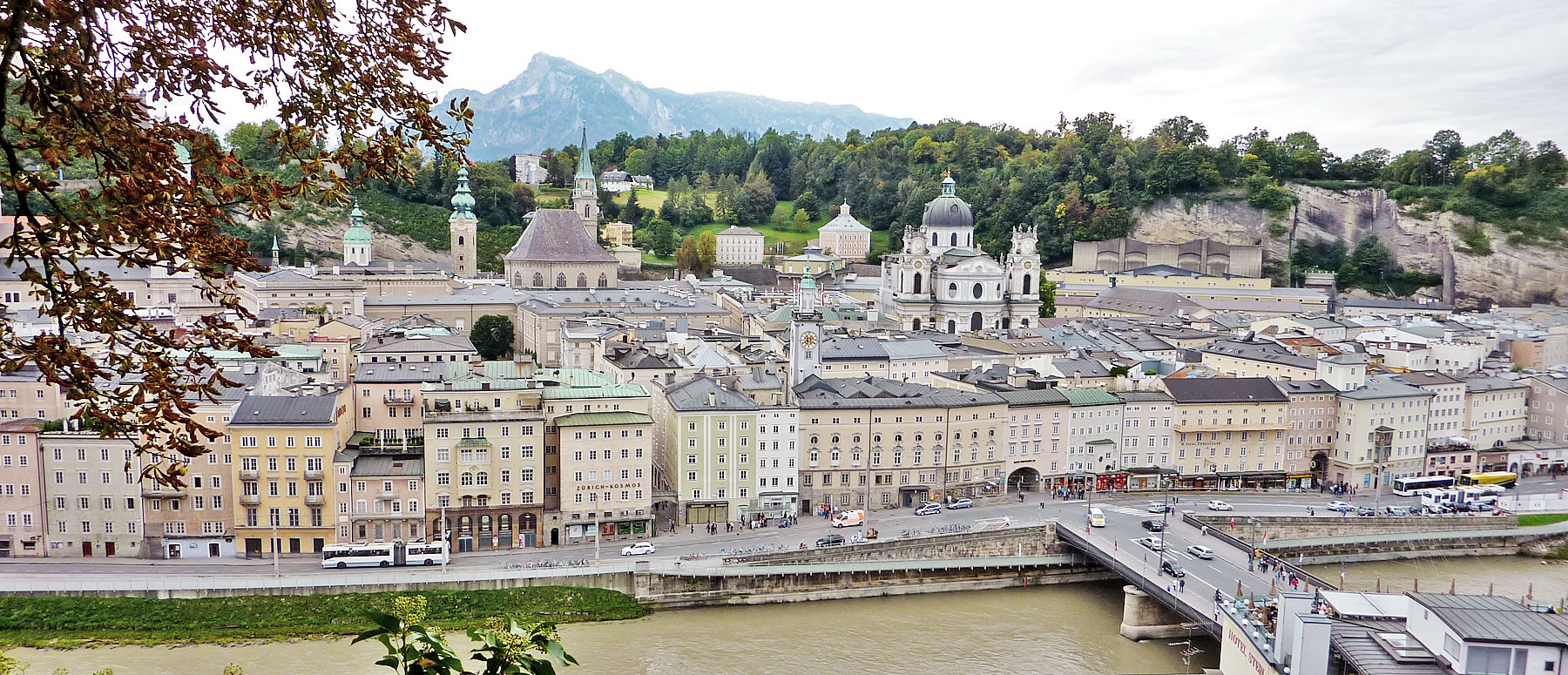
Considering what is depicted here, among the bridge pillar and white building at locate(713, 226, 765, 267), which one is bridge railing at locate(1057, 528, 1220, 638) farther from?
white building at locate(713, 226, 765, 267)

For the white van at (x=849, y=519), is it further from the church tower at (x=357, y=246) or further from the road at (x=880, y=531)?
the church tower at (x=357, y=246)

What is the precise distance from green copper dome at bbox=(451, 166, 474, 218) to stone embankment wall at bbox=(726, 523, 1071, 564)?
116 feet

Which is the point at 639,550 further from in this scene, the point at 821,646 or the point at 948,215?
the point at 948,215

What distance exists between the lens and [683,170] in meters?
87.3

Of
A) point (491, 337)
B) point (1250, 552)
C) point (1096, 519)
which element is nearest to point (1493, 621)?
point (1250, 552)

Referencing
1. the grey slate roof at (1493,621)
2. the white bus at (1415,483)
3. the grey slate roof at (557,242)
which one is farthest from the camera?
the grey slate roof at (557,242)

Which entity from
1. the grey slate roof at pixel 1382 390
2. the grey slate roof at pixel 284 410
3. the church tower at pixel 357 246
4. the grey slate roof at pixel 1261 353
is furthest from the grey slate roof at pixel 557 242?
the grey slate roof at pixel 1382 390

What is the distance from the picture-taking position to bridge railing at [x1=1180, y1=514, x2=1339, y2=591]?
21344 mm

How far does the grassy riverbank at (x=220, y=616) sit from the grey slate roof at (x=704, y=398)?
568 cm

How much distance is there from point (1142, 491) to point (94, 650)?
22.1 meters

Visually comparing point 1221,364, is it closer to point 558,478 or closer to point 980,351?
point 980,351

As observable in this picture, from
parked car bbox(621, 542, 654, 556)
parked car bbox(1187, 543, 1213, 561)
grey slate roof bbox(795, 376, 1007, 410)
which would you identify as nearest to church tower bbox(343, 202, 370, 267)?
grey slate roof bbox(795, 376, 1007, 410)

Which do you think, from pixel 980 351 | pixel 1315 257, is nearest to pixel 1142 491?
pixel 980 351

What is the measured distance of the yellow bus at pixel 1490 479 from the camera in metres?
31.4
